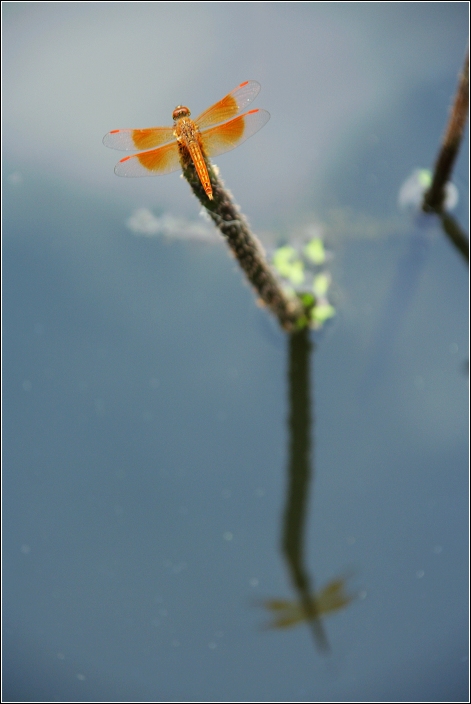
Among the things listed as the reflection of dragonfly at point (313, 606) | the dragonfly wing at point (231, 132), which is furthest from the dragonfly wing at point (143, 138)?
the reflection of dragonfly at point (313, 606)

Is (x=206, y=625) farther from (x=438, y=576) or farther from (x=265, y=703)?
(x=438, y=576)

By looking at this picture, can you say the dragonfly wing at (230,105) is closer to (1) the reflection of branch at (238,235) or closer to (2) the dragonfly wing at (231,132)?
(2) the dragonfly wing at (231,132)

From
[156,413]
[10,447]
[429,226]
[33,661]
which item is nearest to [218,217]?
[156,413]

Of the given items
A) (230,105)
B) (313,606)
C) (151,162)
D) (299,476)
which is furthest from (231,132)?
(313,606)

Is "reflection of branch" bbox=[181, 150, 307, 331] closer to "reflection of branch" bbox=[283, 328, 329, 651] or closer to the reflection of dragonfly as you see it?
"reflection of branch" bbox=[283, 328, 329, 651]

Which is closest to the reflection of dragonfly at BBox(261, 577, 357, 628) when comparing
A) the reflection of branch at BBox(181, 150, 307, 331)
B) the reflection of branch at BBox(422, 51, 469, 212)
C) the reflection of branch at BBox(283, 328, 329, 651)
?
the reflection of branch at BBox(283, 328, 329, 651)

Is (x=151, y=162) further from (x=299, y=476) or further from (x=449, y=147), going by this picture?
(x=299, y=476)
